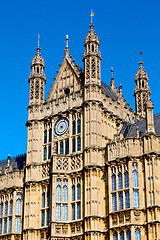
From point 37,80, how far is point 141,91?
12835 millimetres

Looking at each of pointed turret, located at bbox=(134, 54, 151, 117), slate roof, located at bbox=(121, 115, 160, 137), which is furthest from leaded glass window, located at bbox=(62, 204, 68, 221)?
pointed turret, located at bbox=(134, 54, 151, 117)

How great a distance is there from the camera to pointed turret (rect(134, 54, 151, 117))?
70438 millimetres

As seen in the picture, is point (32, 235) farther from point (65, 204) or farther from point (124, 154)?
point (124, 154)

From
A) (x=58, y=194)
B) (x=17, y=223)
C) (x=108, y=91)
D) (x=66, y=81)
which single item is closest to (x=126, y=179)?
(x=58, y=194)

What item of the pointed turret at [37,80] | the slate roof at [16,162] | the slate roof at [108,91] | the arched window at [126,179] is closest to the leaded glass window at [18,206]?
the slate roof at [16,162]

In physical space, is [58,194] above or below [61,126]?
below

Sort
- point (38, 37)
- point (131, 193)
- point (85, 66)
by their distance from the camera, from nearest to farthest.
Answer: point (131, 193) → point (85, 66) → point (38, 37)

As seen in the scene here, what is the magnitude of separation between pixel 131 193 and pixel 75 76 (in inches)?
644

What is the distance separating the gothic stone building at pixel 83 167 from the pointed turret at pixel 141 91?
5.71ft

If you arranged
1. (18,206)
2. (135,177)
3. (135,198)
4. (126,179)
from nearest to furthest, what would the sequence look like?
(135,198)
(135,177)
(126,179)
(18,206)

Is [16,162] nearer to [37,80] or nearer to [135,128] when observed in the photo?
[37,80]

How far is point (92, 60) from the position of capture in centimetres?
6244

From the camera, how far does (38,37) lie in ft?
231

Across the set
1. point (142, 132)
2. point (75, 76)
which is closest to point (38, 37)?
point (75, 76)
